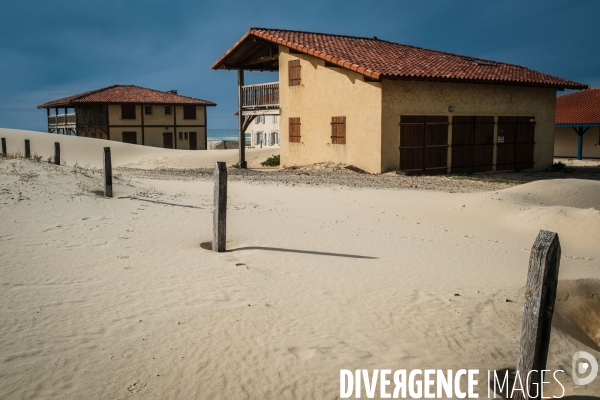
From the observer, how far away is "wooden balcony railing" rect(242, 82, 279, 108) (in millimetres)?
25922

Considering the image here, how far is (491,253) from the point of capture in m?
9.83

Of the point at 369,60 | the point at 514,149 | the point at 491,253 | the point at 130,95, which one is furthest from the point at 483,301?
the point at 130,95

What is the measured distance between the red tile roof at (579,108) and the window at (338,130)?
625 inches

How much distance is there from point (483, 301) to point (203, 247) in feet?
14.9

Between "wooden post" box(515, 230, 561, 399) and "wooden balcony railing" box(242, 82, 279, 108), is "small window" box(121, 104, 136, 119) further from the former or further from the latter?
"wooden post" box(515, 230, 561, 399)

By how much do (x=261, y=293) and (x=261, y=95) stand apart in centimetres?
2106

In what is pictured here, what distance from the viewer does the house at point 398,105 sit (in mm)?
20469

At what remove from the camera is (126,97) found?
45.4 metres

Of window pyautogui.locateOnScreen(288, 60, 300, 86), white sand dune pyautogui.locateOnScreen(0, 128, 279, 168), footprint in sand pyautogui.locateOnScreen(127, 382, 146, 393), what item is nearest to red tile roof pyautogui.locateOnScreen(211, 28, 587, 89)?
window pyautogui.locateOnScreen(288, 60, 300, 86)

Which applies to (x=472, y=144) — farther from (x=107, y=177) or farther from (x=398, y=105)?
(x=107, y=177)

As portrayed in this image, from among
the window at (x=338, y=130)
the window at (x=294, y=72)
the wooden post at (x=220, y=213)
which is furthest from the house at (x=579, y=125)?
the wooden post at (x=220, y=213)

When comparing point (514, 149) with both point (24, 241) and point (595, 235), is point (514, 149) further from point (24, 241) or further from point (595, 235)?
point (24, 241)

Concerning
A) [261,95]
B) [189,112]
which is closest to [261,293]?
[261,95]

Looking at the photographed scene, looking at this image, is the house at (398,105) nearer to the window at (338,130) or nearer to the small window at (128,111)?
the window at (338,130)
